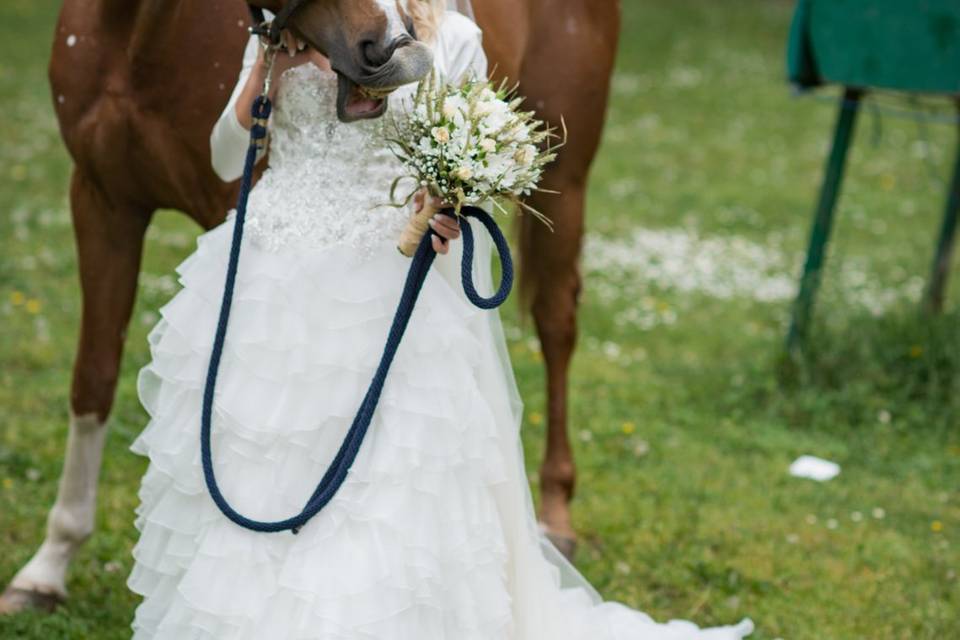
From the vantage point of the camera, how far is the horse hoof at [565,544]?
167 inches

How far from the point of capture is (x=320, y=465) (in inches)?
107

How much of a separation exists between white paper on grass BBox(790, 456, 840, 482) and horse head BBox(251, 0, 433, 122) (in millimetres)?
2990

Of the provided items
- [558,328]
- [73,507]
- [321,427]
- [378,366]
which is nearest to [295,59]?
[378,366]

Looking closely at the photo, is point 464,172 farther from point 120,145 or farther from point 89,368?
point 89,368

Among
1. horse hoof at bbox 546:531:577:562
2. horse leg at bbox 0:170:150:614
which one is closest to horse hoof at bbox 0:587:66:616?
horse leg at bbox 0:170:150:614

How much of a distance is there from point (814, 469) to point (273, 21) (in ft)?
10.6

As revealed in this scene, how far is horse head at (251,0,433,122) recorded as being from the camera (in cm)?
240

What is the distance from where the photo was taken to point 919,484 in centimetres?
493

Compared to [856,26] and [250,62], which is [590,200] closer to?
[856,26]

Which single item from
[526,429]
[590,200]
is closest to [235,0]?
[526,429]

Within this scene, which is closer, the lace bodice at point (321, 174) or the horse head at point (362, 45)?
the horse head at point (362, 45)

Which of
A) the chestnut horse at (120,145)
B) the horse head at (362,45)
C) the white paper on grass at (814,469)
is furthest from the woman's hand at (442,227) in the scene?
the white paper on grass at (814,469)

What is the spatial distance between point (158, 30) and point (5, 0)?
1296cm

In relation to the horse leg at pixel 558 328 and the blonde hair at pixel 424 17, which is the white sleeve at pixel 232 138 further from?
Answer: the horse leg at pixel 558 328
